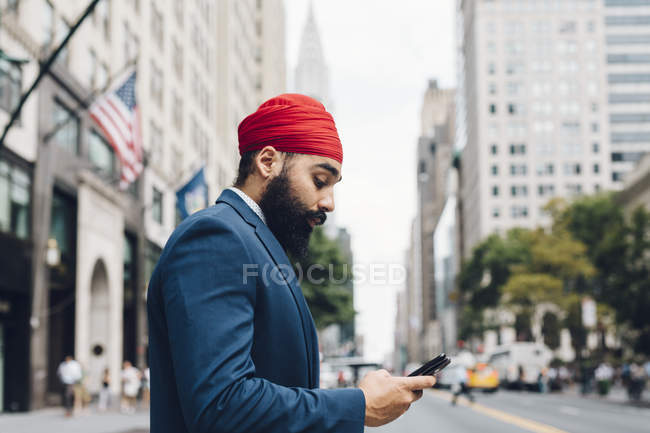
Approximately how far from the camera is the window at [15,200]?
966 inches

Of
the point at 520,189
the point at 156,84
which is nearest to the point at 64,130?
the point at 156,84

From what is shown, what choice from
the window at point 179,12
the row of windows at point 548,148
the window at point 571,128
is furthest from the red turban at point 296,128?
the window at point 571,128

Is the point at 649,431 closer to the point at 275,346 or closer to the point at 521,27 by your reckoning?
the point at 275,346

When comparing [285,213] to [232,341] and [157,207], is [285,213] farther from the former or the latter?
[157,207]

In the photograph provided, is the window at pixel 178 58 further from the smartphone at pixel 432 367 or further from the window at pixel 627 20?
the window at pixel 627 20

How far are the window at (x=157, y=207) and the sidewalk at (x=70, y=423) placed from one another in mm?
16155

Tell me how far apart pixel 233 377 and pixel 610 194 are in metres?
69.5

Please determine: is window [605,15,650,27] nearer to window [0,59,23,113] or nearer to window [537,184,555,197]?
window [537,184,555,197]

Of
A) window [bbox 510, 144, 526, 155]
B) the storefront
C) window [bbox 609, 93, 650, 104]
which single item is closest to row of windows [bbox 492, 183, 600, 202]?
window [bbox 510, 144, 526, 155]

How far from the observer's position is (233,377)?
195 cm

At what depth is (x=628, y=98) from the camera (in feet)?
387

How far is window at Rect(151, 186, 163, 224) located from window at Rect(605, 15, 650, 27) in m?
94.7

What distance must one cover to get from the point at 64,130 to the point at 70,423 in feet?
38.4

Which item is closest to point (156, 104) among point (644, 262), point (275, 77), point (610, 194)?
point (644, 262)
